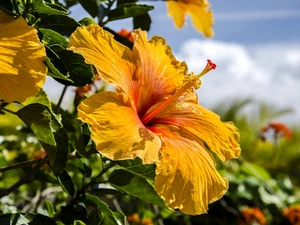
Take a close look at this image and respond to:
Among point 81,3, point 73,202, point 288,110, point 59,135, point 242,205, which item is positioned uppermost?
point 81,3

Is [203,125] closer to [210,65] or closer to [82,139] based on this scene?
[210,65]

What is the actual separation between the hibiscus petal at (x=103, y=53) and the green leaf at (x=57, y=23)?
0.07 metres

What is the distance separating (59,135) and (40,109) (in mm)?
72

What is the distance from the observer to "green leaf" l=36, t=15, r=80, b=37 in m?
1.15

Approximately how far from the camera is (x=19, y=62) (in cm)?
96

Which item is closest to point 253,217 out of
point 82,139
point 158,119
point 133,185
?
point 133,185

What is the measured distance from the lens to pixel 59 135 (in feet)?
3.88

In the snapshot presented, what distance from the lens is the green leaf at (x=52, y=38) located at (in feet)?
3.72

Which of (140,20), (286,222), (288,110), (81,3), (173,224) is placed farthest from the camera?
(288,110)

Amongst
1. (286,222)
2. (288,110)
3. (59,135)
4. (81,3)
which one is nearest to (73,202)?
(59,135)

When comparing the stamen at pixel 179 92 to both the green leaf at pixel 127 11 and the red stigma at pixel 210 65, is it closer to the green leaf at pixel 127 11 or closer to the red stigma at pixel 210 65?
the red stigma at pixel 210 65

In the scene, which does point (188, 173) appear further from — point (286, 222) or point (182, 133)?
point (286, 222)

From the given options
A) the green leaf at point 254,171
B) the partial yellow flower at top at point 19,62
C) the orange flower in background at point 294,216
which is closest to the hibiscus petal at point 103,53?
the partial yellow flower at top at point 19,62

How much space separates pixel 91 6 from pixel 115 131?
0.58 metres
